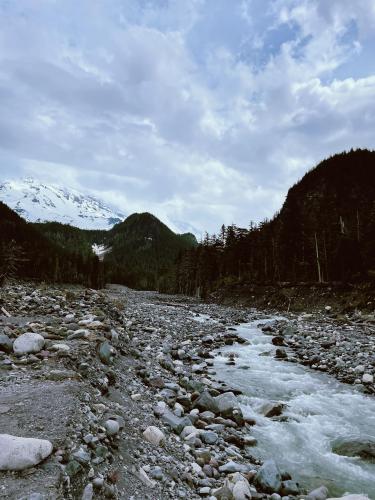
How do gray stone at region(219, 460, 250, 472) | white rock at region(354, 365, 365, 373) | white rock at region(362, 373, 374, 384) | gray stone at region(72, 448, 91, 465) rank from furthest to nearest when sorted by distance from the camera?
white rock at region(354, 365, 365, 373)
white rock at region(362, 373, 374, 384)
gray stone at region(219, 460, 250, 472)
gray stone at region(72, 448, 91, 465)

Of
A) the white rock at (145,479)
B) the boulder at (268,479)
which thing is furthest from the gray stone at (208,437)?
the white rock at (145,479)

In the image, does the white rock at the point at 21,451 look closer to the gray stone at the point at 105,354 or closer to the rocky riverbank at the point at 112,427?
the rocky riverbank at the point at 112,427

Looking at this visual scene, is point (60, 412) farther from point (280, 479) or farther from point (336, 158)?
point (336, 158)

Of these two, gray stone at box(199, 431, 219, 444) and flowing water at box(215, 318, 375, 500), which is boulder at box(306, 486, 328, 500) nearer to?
flowing water at box(215, 318, 375, 500)

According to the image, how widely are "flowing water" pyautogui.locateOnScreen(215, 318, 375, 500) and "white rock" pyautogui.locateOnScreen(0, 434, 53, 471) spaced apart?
4769 mm

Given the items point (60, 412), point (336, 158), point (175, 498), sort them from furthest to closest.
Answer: point (336, 158)
point (60, 412)
point (175, 498)

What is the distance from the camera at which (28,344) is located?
8.12 metres

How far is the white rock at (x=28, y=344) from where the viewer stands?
8016 millimetres

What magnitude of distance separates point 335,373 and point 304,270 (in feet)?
159

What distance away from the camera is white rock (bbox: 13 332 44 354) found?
26.3 ft

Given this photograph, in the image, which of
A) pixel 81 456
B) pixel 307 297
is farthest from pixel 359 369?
pixel 307 297

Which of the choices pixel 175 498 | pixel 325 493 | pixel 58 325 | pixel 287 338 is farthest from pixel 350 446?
pixel 287 338

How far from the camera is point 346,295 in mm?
36781

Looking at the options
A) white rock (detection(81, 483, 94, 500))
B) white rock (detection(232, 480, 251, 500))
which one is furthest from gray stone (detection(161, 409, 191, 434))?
white rock (detection(81, 483, 94, 500))
